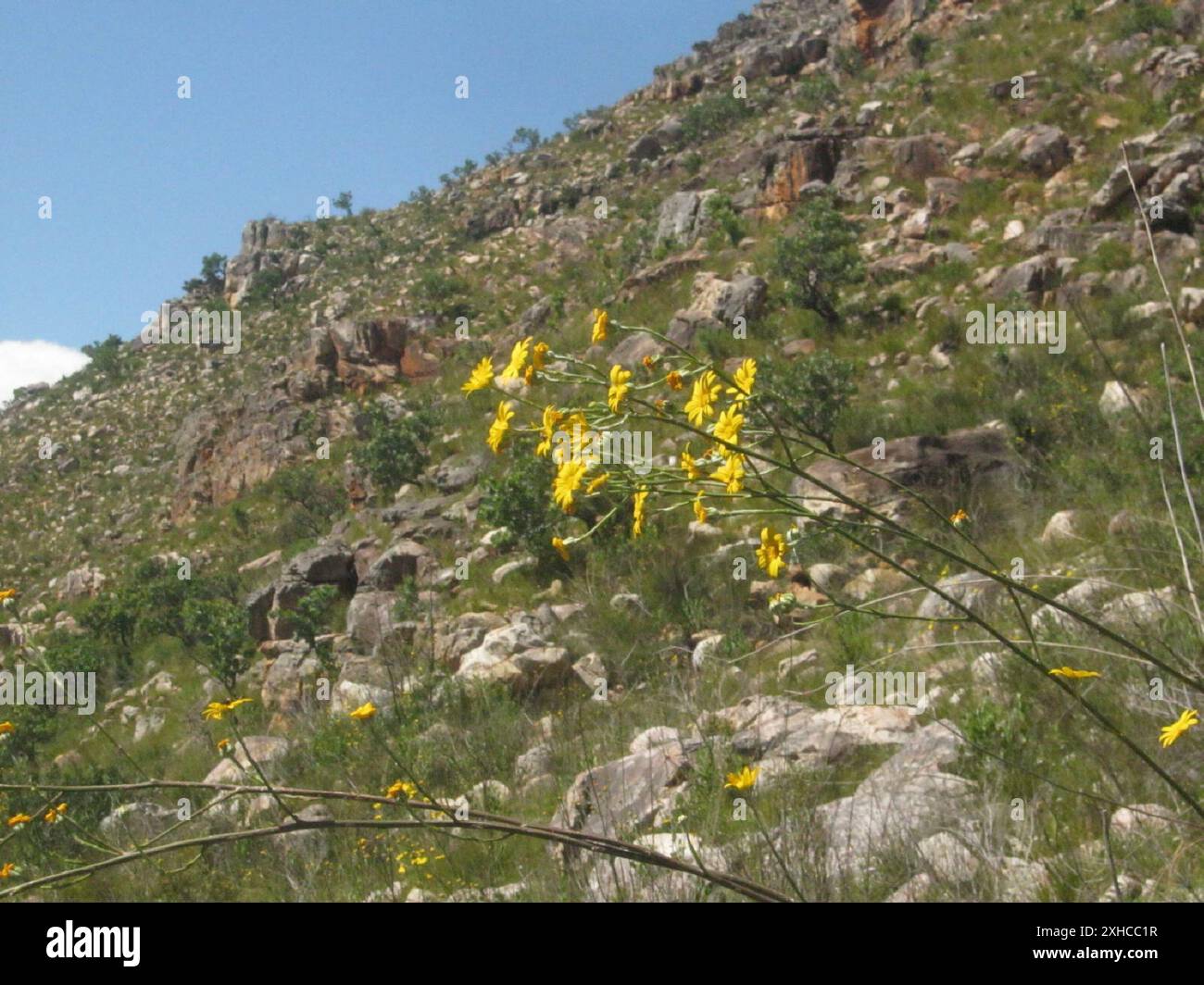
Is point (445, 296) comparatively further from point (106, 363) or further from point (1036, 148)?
point (106, 363)

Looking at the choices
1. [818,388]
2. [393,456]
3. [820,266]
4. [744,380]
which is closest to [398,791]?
[744,380]

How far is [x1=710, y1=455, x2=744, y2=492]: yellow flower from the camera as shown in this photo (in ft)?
3.23

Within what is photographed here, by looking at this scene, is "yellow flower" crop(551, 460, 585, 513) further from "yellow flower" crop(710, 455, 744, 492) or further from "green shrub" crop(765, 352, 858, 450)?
"green shrub" crop(765, 352, 858, 450)

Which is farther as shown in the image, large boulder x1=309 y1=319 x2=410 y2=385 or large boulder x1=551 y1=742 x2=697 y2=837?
large boulder x1=309 y1=319 x2=410 y2=385

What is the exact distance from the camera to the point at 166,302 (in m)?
33.2

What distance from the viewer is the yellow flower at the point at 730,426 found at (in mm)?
1072

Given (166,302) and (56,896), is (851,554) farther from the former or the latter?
(166,302)

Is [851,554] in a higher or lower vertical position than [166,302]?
lower

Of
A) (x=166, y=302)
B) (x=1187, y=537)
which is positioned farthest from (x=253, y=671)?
(x=166, y=302)

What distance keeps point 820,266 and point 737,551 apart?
5.01 metres

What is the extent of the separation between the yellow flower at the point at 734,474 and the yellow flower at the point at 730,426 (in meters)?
0.05

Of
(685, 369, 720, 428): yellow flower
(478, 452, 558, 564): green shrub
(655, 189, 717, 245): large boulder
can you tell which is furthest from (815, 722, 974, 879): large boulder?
(655, 189, 717, 245): large boulder

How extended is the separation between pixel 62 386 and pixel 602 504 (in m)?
30.8

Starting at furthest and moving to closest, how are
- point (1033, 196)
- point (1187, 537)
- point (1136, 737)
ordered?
1. point (1033, 196)
2. point (1187, 537)
3. point (1136, 737)
